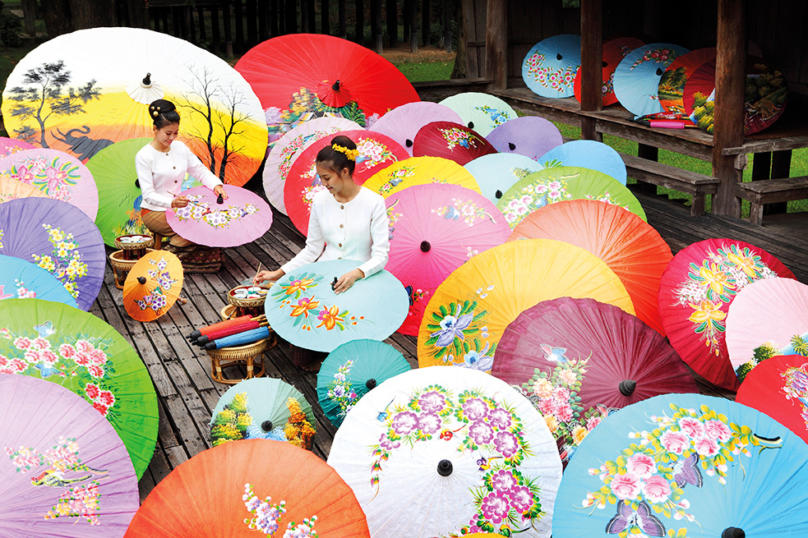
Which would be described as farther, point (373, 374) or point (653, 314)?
point (653, 314)

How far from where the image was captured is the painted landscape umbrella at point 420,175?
415cm

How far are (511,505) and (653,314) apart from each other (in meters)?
1.53

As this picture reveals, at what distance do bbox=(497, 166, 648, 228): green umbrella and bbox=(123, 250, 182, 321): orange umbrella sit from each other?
179 centimetres

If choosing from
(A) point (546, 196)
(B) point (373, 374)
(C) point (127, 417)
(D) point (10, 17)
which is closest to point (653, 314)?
(A) point (546, 196)


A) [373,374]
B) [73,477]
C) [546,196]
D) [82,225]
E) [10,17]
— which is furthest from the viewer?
[10,17]

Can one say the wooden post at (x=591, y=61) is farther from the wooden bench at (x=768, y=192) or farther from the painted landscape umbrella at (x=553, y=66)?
the wooden bench at (x=768, y=192)

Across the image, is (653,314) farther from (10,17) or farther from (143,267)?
(10,17)

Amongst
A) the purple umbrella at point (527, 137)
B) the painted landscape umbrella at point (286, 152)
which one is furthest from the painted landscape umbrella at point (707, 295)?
the painted landscape umbrella at point (286, 152)

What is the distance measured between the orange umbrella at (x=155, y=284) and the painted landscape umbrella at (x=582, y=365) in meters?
2.06

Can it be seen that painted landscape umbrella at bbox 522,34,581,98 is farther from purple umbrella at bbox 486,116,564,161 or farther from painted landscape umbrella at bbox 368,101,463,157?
painted landscape umbrella at bbox 368,101,463,157

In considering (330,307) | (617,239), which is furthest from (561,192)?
(330,307)

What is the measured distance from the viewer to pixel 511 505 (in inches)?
80.9

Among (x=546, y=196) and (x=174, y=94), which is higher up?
(x=174, y=94)

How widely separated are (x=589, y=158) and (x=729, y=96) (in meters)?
1.04
